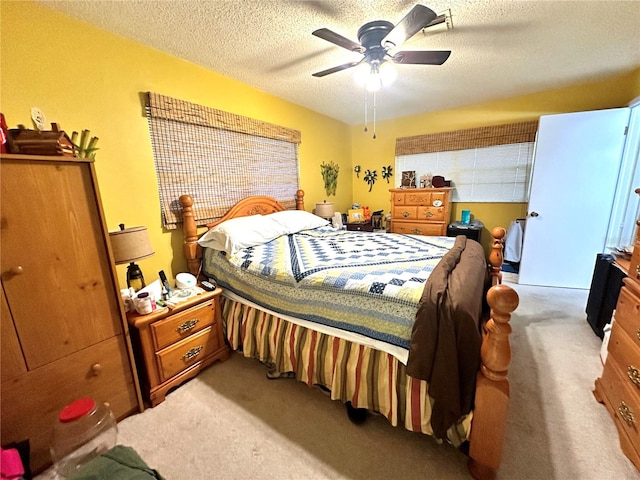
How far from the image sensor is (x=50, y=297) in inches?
46.3

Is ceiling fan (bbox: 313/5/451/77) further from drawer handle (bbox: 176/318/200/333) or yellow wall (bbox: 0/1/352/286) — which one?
drawer handle (bbox: 176/318/200/333)

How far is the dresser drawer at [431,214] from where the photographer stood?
3.49 m

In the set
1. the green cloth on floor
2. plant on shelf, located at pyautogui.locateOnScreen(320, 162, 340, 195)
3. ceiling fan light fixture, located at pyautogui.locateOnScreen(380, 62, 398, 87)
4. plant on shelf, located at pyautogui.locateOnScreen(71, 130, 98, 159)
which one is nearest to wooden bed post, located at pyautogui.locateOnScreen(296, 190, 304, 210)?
plant on shelf, located at pyautogui.locateOnScreen(320, 162, 340, 195)

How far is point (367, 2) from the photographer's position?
1.52m

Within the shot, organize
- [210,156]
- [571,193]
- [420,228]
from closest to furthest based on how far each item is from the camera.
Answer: [210,156]
[571,193]
[420,228]

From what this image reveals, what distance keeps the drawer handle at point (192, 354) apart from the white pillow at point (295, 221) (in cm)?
130

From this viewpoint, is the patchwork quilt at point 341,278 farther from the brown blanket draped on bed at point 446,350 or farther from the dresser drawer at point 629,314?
the dresser drawer at point 629,314

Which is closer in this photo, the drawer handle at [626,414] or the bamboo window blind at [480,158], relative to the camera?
the drawer handle at [626,414]

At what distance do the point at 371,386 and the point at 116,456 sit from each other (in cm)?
109

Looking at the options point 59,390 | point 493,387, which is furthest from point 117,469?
point 493,387

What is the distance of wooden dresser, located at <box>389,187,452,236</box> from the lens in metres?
3.47

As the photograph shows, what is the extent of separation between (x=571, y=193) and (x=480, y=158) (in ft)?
3.55

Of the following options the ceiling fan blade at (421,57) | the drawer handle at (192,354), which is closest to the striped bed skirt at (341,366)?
the drawer handle at (192,354)

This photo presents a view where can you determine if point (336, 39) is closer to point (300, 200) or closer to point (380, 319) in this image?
point (380, 319)
